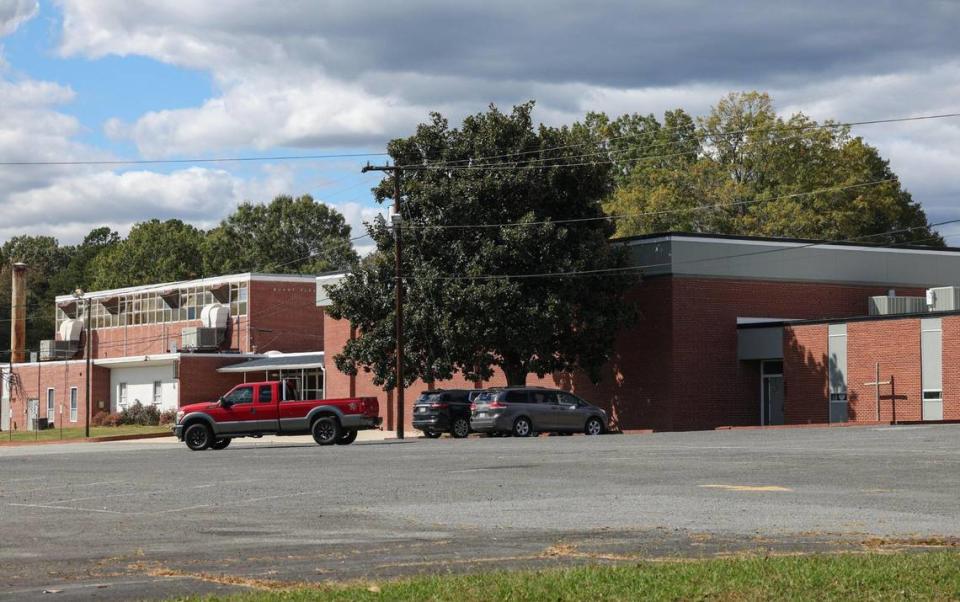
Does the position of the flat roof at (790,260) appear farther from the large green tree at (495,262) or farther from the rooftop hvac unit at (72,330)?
the rooftop hvac unit at (72,330)

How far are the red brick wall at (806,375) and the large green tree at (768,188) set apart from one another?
22.3 metres

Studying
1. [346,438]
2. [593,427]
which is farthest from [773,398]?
[346,438]

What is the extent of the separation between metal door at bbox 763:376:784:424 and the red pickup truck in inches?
768

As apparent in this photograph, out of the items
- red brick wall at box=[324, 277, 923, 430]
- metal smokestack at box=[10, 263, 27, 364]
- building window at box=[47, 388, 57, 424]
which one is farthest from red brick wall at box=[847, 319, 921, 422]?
metal smokestack at box=[10, 263, 27, 364]

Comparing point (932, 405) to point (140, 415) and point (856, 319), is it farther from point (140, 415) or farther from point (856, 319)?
point (140, 415)

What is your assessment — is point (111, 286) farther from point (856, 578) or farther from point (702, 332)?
point (856, 578)

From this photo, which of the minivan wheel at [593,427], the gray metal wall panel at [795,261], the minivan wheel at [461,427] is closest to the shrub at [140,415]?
the minivan wheel at [461,427]

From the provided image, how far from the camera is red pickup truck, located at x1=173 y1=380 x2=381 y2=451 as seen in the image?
3822 centimetres

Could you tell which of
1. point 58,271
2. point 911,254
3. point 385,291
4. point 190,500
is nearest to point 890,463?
point 190,500

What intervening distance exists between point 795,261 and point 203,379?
3805cm

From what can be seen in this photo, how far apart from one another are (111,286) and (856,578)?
11485 centimetres

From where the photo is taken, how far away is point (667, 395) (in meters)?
50.7

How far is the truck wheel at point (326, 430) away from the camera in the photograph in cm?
3859

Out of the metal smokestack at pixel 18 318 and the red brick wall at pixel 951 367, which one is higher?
the metal smokestack at pixel 18 318
